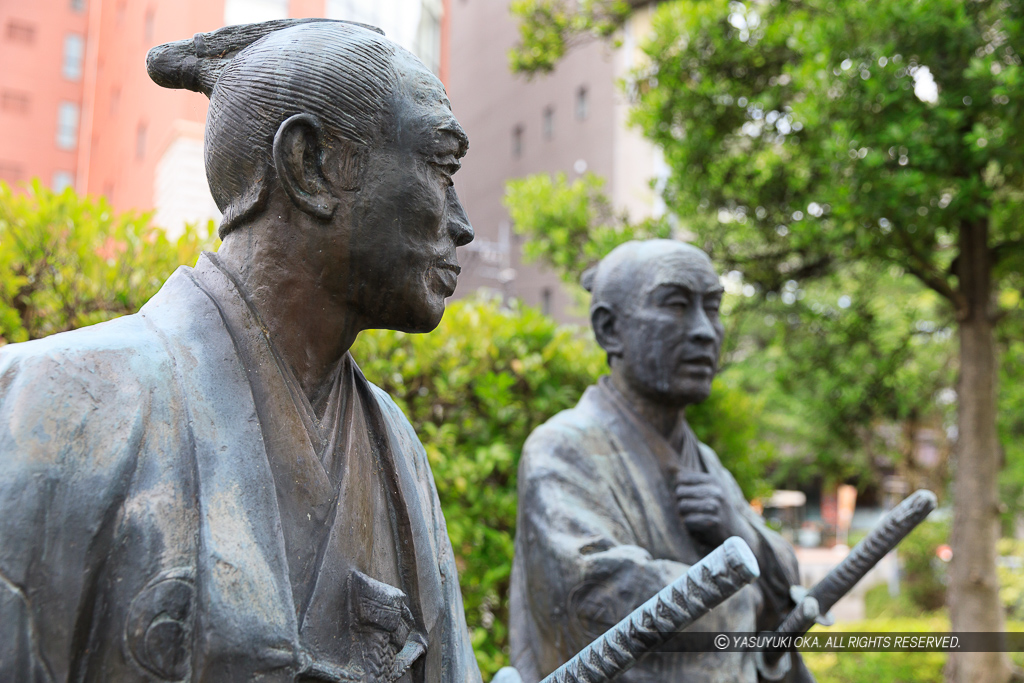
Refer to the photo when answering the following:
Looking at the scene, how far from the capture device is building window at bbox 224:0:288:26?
32.3ft

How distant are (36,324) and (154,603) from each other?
305 cm

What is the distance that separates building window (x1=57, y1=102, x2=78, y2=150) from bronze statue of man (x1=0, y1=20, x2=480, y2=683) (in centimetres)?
3153

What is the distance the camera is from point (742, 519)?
118 inches

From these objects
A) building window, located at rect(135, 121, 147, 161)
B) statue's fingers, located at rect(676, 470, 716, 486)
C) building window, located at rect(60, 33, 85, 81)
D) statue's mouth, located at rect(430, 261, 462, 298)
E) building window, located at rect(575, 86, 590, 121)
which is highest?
building window, located at rect(60, 33, 85, 81)

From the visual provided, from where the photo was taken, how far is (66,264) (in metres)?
3.72

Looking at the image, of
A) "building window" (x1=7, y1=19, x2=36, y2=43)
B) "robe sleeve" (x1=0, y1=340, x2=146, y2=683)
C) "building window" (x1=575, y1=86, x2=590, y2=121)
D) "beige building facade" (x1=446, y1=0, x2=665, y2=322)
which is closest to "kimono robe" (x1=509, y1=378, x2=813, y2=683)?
"robe sleeve" (x1=0, y1=340, x2=146, y2=683)

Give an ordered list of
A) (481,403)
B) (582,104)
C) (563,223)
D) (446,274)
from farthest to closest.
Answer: (582,104)
(563,223)
(481,403)
(446,274)

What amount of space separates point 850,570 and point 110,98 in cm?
2352

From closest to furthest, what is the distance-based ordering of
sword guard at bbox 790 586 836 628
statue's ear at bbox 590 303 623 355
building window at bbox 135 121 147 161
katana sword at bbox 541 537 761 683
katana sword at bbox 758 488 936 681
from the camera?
katana sword at bbox 541 537 761 683 → katana sword at bbox 758 488 936 681 → sword guard at bbox 790 586 836 628 → statue's ear at bbox 590 303 623 355 → building window at bbox 135 121 147 161

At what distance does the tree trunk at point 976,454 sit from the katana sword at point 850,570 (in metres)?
4.19

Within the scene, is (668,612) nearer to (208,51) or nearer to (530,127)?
(208,51)

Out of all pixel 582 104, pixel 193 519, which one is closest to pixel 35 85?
pixel 582 104

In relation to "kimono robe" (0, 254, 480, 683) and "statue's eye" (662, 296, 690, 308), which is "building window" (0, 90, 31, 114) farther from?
"kimono robe" (0, 254, 480, 683)

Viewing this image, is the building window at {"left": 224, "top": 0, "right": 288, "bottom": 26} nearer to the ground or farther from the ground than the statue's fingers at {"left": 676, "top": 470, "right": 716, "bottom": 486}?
farther from the ground
